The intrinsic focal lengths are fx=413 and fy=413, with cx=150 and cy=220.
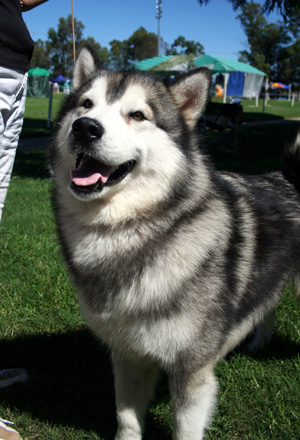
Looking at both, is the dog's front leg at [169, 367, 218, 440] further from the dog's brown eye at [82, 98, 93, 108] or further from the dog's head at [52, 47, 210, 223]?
the dog's brown eye at [82, 98, 93, 108]

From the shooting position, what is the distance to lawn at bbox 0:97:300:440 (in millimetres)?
2533

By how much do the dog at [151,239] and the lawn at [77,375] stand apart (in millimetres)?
367

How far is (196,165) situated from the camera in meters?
2.28

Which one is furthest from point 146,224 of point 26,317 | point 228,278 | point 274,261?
point 26,317

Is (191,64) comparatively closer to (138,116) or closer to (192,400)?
(138,116)

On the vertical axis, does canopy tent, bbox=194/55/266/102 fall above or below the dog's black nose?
above

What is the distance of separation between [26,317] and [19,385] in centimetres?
70

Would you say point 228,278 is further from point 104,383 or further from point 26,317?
point 26,317

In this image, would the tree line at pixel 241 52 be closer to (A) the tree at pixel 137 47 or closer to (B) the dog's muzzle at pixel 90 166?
(A) the tree at pixel 137 47

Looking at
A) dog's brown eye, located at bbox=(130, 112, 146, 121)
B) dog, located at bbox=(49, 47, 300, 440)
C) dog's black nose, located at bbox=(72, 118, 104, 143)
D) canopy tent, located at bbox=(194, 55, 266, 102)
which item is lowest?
dog, located at bbox=(49, 47, 300, 440)

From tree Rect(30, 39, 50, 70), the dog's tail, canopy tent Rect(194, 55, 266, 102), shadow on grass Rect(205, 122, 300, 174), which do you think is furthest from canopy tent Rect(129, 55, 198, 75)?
tree Rect(30, 39, 50, 70)

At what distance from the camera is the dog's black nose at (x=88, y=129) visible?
6.50ft

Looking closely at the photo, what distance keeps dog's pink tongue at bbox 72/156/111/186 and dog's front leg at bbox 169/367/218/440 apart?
1.06 metres

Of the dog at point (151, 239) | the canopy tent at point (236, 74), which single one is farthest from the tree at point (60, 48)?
the dog at point (151, 239)
